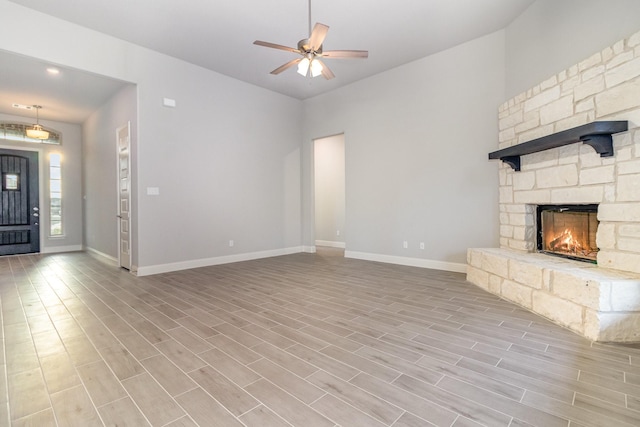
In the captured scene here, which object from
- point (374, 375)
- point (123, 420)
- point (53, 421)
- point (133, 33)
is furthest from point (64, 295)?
point (374, 375)

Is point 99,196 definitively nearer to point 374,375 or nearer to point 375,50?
point 375,50

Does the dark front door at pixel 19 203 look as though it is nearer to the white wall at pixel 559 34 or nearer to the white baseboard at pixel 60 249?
the white baseboard at pixel 60 249

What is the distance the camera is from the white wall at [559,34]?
8.89 ft

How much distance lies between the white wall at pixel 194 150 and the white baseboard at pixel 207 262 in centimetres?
2

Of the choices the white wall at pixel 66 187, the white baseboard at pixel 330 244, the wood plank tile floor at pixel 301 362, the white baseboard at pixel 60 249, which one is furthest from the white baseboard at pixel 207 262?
the white wall at pixel 66 187

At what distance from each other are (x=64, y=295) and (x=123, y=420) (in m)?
3.14

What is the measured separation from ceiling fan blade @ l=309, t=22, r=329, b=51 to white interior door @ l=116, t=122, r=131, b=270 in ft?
11.8

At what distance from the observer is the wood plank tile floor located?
1552mm

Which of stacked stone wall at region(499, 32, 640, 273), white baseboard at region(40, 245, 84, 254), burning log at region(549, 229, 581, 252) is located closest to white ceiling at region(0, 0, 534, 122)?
stacked stone wall at region(499, 32, 640, 273)

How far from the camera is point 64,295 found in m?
3.73

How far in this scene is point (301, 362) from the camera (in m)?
2.07

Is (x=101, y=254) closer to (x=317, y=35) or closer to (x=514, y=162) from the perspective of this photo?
(x=317, y=35)

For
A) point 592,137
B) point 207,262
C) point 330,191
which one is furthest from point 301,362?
point 330,191

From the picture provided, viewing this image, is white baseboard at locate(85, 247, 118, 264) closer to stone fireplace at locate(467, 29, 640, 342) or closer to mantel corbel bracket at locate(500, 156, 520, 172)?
stone fireplace at locate(467, 29, 640, 342)
